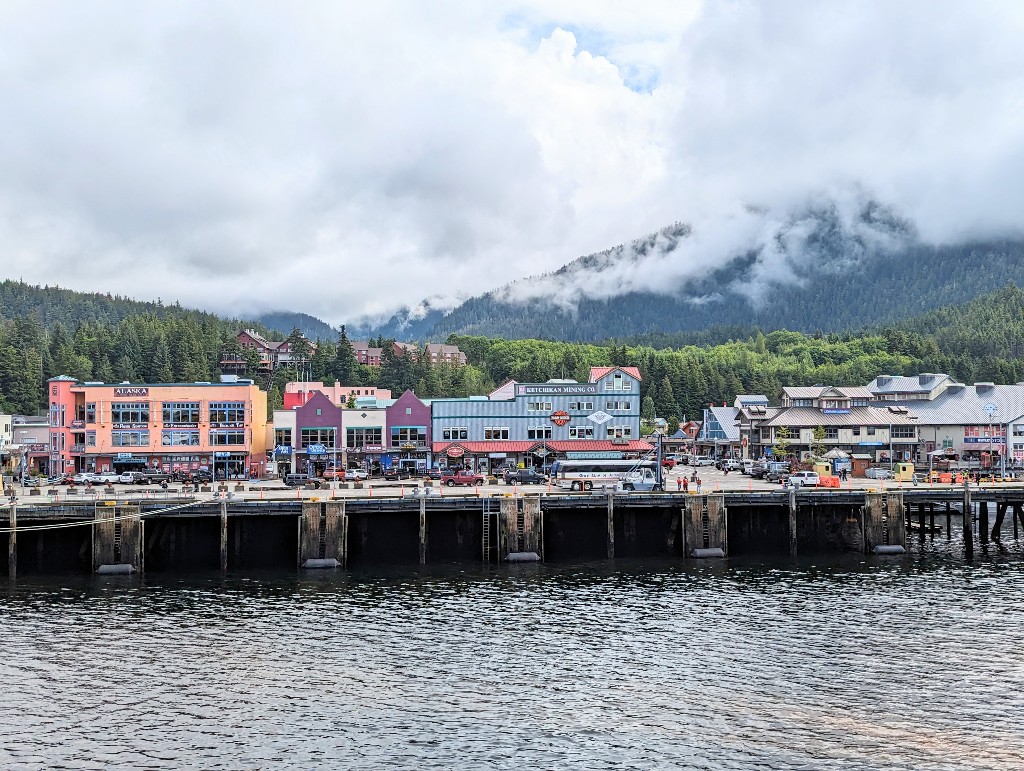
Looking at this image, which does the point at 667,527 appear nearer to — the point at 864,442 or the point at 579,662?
the point at 579,662

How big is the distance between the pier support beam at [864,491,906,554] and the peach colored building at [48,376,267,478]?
72.1m

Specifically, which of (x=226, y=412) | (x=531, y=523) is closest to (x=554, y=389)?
(x=226, y=412)

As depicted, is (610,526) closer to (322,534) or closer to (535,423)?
(322,534)

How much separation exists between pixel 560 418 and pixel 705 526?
48.7 m

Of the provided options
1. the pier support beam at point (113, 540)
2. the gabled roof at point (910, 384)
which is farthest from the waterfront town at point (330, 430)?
the pier support beam at point (113, 540)

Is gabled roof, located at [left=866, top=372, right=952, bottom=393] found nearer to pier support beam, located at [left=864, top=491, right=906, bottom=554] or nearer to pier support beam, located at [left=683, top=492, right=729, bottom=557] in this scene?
pier support beam, located at [left=864, top=491, right=906, bottom=554]

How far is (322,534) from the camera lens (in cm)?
6850

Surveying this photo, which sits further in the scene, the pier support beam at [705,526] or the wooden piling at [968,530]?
the wooden piling at [968,530]

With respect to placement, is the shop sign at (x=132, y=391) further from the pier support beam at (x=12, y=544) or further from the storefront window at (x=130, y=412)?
the pier support beam at (x=12, y=544)

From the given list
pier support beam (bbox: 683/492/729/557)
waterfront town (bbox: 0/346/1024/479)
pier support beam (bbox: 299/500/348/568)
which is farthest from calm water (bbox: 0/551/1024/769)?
waterfront town (bbox: 0/346/1024/479)

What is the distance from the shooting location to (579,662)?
47094mm

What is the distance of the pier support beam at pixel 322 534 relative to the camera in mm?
67938

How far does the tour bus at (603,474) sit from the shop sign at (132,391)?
160ft

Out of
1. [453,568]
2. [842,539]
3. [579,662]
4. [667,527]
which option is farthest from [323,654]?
[842,539]
